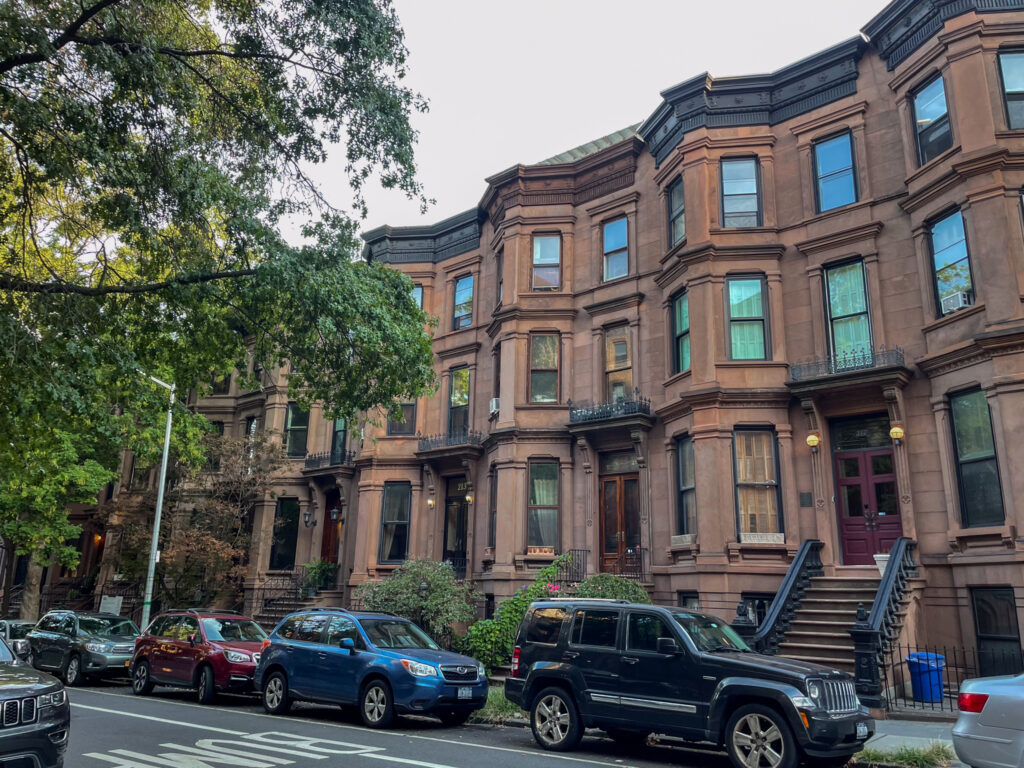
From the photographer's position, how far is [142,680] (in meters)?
15.7

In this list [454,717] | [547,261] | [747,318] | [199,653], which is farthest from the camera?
[547,261]

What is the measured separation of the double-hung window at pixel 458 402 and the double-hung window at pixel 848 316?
11.2m

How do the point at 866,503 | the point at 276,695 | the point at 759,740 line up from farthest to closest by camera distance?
1. the point at 866,503
2. the point at 276,695
3. the point at 759,740

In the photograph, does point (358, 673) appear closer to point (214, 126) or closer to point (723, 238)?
point (214, 126)

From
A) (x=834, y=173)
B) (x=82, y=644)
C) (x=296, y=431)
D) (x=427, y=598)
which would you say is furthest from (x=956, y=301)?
(x=296, y=431)

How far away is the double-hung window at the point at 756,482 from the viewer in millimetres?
16797

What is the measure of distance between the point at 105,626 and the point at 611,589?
12.0 meters

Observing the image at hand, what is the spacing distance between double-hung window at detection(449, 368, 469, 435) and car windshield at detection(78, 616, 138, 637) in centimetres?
1045

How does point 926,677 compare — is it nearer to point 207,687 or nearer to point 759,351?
point 759,351

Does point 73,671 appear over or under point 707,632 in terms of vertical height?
under

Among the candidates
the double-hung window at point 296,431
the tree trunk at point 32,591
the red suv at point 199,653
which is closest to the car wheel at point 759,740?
the red suv at point 199,653

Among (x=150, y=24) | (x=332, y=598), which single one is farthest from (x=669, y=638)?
(x=332, y=598)

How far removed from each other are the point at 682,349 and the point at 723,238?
284 cm

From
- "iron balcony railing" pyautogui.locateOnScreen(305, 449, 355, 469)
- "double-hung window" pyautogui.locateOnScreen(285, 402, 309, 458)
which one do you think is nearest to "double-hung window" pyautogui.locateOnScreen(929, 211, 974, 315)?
"iron balcony railing" pyautogui.locateOnScreen(305, 449, 355, 469)
